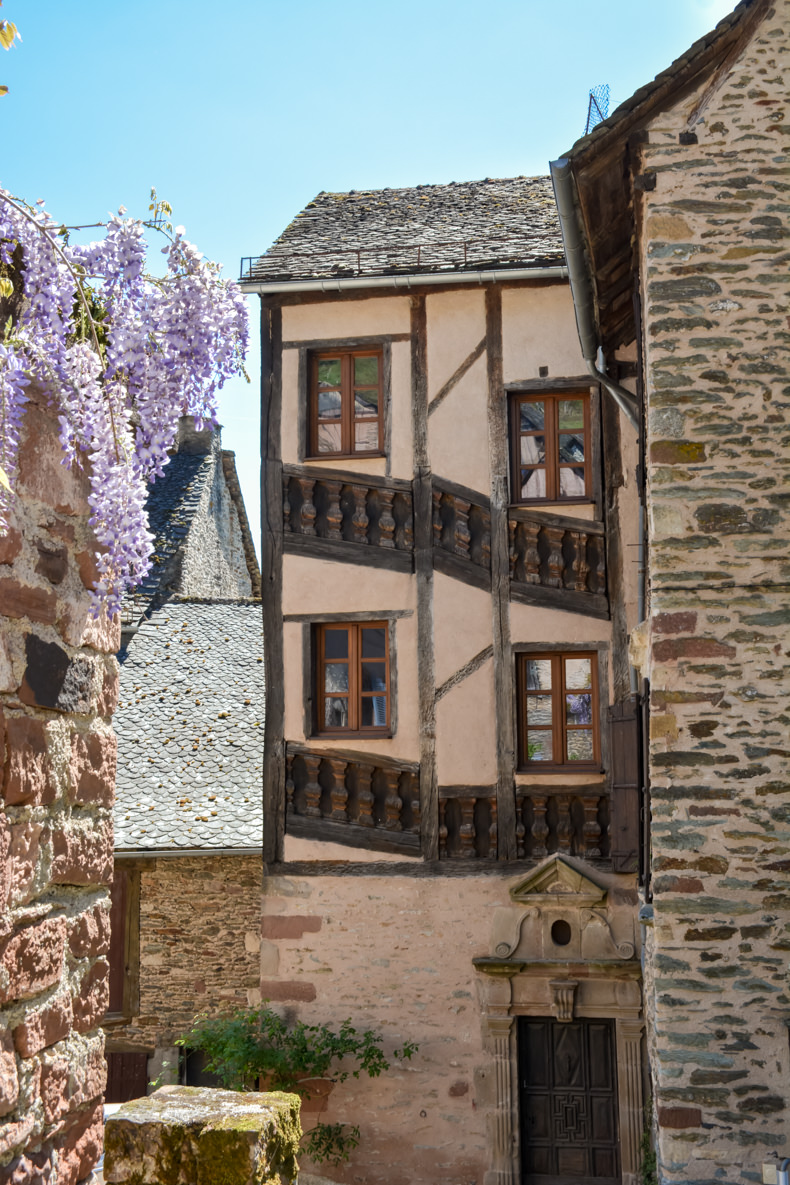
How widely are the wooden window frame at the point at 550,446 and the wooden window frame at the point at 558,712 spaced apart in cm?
128

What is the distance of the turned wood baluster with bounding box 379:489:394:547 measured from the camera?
1040 cm

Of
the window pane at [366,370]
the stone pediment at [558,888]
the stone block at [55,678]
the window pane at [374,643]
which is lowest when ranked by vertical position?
the stone pediment at [558,888]

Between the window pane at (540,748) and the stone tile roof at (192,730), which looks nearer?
the window pane at (540,748)

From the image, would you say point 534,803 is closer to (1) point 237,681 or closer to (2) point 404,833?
(2) point 404,833

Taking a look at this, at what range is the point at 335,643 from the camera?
413 inches

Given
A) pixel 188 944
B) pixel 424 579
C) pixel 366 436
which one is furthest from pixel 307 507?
pixel 188 944

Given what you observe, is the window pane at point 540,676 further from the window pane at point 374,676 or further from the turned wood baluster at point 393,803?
the turned wood baluster at point 393,803

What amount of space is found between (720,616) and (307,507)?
4.80 meters

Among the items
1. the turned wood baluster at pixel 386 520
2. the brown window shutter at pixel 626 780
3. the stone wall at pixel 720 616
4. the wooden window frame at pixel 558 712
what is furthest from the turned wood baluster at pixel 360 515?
the stone wall at pixel 720 616

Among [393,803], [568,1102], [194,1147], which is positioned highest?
[393,803]

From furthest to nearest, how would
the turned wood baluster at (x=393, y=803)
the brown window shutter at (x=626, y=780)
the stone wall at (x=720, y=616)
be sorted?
the turned wood baluster at (x=393, y=803), the brown window shutter at (x=626, y=780), the stone wall at (x=720, y=616)

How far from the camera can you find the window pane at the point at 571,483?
34.4ft

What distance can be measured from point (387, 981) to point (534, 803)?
1.87 metres

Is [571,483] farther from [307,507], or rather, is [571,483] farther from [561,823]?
[561,823]
